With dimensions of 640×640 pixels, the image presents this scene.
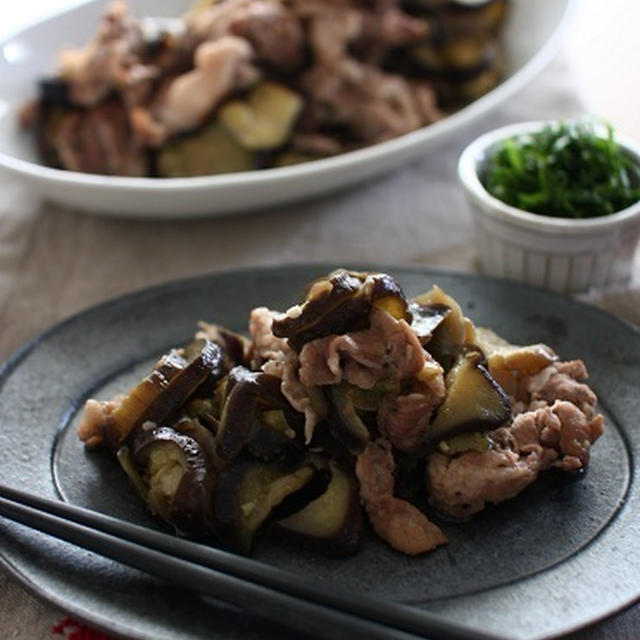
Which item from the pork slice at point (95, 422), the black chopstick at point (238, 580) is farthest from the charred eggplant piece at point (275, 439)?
the pork slice at point (95, 422)

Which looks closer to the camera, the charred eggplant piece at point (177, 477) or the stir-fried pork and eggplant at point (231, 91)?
the charred eggplant piece at point (177, 477)

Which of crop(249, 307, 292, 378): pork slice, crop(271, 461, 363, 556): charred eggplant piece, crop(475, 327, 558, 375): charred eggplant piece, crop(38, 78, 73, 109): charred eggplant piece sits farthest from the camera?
crop(38, 78, 73, 109): charred eggplant piece

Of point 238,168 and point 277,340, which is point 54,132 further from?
point 277,340

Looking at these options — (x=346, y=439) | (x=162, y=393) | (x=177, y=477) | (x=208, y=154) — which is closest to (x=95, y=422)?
(x=162, y=393)

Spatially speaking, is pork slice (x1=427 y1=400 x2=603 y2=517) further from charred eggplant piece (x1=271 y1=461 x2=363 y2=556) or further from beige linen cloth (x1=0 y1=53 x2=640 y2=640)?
beige linen cloth (x1=0 y1=53 x2=640 y2=640)

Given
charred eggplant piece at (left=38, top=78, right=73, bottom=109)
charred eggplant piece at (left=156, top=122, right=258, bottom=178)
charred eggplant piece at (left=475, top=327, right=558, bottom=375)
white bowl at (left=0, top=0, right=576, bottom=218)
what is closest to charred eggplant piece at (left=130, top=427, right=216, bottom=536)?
charred eggplant piece at (left=475, top=327, right=558, bottom=375)

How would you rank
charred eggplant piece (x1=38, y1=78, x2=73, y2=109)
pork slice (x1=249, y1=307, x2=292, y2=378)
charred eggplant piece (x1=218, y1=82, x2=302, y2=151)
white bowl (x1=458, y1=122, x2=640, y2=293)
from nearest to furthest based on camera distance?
pork slice (x1=249, y1=307, x2=292, y2=378)
white bowl (x1=458, y1=122, x2=640, y2=293)
charred eggplant piece (x1=218, y1=82, x2=302, y2=151)
charred eggplant piece (x1=38, y1=78, x2=73, y2=109)

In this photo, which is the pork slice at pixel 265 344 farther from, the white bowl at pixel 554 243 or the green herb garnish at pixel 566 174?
the green herb garnish at pixel 566 174
